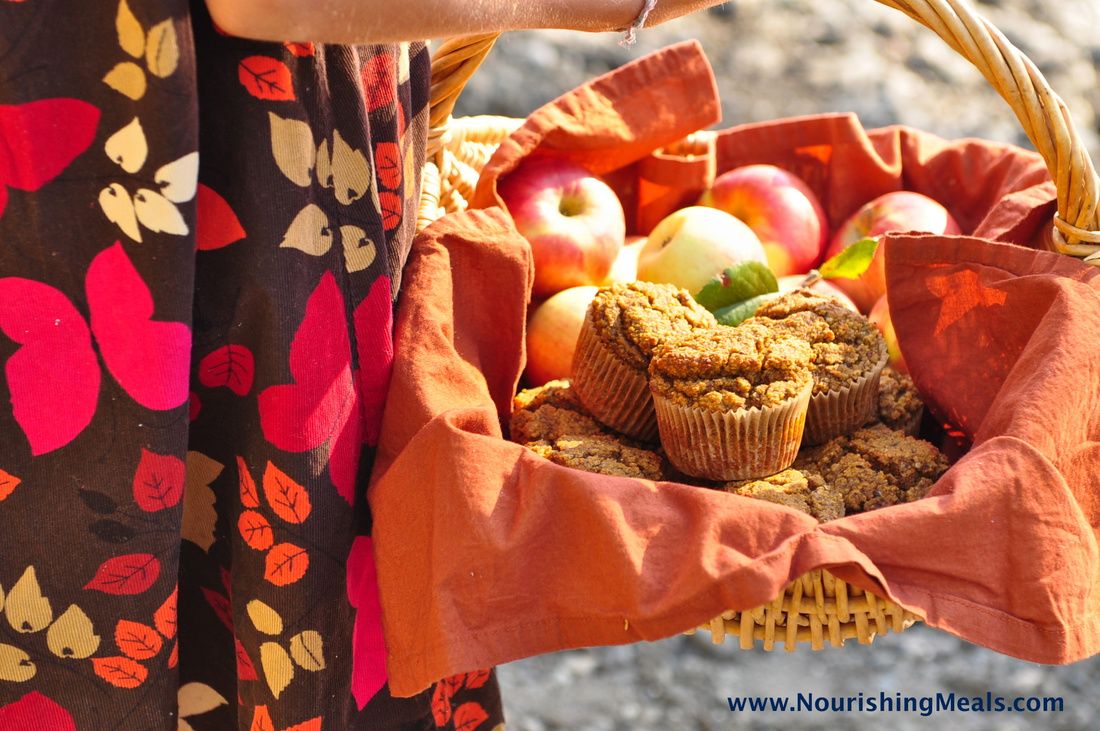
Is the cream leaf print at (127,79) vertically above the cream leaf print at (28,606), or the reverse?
the cream leaf print at (127,79)

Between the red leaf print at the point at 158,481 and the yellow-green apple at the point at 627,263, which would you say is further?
the yellow-green apple at the point at 627,263

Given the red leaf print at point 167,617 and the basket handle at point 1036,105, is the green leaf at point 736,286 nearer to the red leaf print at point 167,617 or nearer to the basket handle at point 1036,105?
the basket handle at point 1036,105

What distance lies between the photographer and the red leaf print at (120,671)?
806 mm

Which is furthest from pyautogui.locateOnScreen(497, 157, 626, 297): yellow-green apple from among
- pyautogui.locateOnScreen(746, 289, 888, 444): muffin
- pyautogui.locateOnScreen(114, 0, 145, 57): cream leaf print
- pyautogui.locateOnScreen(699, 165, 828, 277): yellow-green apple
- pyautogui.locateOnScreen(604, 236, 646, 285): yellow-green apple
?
pyautogui.locateOnScreen(114, 0, 145, 57): cream leaf print

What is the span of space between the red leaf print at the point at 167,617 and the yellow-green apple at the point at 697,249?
0.60 metres

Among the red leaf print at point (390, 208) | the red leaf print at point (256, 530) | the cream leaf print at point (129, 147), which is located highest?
the cream leaf print at point (129, 147)

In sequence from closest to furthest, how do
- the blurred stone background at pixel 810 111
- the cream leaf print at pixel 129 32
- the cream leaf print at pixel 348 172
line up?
the cream leaf print at pixel 129 32, the cream leaf print at pixel 348 172, the blurred stone background at pixel 810 111

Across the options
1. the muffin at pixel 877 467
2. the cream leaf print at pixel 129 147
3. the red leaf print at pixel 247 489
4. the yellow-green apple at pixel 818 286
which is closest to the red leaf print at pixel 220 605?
the red leaf print at pixel 247 489

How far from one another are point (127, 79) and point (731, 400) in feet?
1.66

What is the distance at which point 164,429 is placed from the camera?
74 centimetres

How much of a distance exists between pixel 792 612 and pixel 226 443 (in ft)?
1.48

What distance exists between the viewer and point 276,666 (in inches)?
32.2

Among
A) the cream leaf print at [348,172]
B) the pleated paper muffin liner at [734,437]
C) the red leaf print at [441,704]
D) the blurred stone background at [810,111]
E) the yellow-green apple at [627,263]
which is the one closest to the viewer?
the cream leaf print at [348,172]

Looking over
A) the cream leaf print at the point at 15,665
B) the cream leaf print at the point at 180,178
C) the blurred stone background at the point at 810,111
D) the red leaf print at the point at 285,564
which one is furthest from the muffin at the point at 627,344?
the blurred stone background at the point at 810,111
